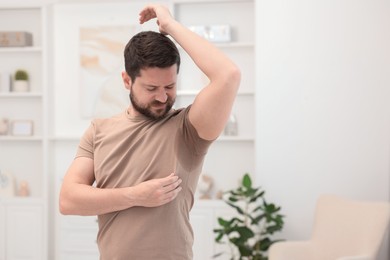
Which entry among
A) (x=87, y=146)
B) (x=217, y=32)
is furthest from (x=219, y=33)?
(x=87, y=146)

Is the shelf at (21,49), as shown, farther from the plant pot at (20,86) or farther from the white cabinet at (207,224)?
the white cabinet at (207,224)

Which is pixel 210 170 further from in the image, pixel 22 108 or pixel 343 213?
pixel 22 108

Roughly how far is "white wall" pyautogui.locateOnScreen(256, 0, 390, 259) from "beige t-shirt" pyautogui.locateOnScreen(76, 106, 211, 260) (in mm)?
3764

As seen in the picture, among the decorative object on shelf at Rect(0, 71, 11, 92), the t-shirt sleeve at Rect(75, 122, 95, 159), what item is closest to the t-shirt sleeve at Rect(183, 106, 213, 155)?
the t-shirt sleeve at Rect(75, 122, 95, 159)

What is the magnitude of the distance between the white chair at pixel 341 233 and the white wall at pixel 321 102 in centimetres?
43

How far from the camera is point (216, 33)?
227 inches

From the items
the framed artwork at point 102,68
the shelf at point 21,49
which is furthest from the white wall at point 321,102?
the shelf at point 21,49

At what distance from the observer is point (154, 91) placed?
1724 mm

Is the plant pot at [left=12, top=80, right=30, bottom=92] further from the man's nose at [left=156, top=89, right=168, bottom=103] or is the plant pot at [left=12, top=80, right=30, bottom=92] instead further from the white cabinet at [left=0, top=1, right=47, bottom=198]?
the man's nose at [left=156, top=89, right=168, bottom=103]

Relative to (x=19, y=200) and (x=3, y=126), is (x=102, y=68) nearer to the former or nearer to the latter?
(x=3, y=126)

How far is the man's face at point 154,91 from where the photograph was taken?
1.70 m

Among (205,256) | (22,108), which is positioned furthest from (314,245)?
(22,108)

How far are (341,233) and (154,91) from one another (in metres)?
3.55

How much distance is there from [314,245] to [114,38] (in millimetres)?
2568
